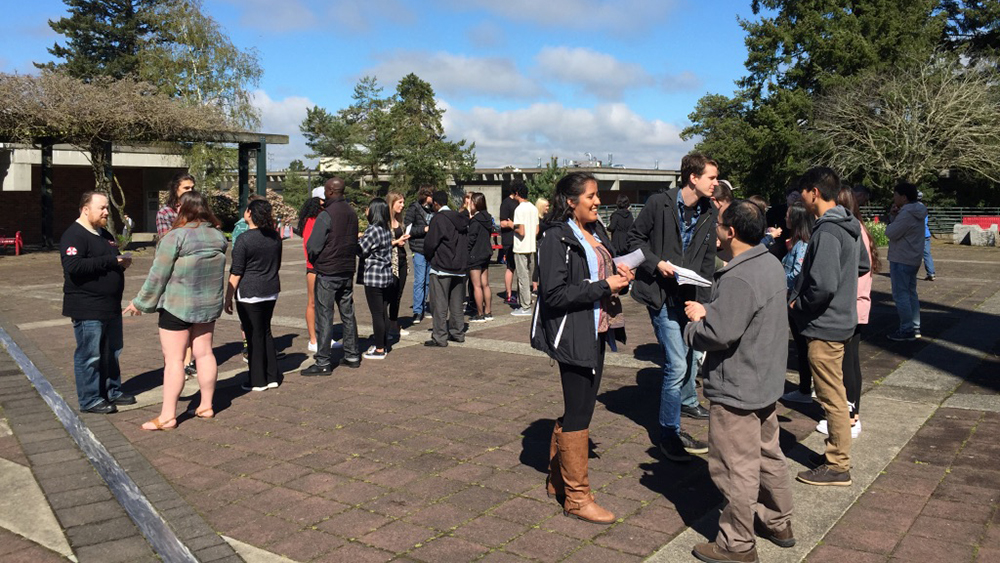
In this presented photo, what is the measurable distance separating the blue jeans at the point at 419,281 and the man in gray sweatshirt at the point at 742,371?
7479mm

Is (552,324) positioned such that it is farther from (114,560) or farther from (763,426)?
(114,560)

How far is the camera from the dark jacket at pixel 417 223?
1058cm

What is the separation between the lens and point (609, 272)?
4477 millimetres

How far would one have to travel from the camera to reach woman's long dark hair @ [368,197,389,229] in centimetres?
863

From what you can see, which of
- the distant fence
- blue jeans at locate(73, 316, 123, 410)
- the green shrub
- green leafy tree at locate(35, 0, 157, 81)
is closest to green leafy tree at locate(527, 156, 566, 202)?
the distant fence

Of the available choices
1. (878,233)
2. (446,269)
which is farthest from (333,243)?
(878,233)

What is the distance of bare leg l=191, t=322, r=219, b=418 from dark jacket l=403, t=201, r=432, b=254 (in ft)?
14.3

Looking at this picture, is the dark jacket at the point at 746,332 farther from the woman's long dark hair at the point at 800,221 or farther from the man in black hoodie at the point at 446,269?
the man in black hoodie at the point at 446,269

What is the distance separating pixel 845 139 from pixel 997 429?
32978 mm

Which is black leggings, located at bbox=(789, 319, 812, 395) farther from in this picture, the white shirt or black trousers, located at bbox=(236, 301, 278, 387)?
the white shirt

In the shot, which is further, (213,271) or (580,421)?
(213,271)

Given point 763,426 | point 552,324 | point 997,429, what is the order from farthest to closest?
1. point 997,429
2. point 552,324
3. point 763,426

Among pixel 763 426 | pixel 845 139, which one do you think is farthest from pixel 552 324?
pixel 845 139

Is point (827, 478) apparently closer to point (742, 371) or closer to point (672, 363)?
point (672, 363)
